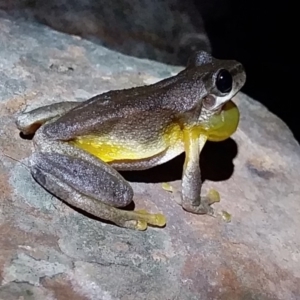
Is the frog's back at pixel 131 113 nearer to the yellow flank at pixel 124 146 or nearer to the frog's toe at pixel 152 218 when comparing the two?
the yellow flank at pixel 124 146

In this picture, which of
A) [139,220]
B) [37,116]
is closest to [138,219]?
[139,220]

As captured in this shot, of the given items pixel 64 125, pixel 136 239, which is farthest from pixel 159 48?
pixel 136 239

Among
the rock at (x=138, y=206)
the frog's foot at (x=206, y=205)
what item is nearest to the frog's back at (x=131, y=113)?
the rock at (x=138, y=206)

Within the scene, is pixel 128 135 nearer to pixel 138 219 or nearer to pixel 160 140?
pixel 160 140

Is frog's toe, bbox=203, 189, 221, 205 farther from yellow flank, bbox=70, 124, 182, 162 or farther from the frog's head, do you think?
the frog's head

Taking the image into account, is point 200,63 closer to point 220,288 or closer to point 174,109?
point 174,109

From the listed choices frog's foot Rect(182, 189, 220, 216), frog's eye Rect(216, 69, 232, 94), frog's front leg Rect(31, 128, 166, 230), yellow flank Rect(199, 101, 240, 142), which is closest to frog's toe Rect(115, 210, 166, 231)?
frog's front leg Rect(31, 128, 166, 230)

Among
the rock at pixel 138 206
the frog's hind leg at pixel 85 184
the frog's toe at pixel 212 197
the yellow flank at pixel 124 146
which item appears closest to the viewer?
the rock at pixel 138 206
